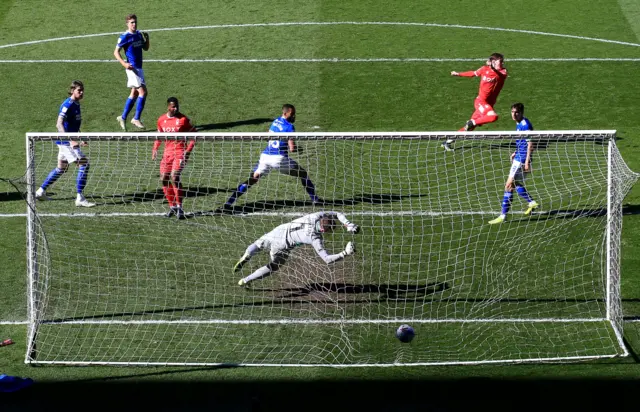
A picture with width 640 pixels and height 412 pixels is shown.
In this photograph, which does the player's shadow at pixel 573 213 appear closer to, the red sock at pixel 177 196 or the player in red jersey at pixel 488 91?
the player in red jersey at pixel 488 91

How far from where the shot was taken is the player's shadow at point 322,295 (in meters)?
15.0

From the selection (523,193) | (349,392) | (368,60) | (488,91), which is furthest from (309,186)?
(368,60)

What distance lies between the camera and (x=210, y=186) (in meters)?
18.8

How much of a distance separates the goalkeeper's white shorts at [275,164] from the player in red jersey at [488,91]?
373 centimetres

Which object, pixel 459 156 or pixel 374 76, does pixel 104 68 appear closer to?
pixel 374 76

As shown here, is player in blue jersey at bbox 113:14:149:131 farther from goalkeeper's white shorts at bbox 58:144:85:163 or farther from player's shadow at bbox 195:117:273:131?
goalkeeper's white shorts at bbox 58:144:85:163

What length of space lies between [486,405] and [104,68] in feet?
46.8

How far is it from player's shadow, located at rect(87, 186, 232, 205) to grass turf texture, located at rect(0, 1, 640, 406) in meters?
1.42

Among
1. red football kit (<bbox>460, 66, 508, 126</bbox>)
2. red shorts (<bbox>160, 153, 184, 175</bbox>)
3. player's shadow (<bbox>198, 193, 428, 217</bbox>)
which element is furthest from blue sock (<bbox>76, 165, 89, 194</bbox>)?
red football kit (<bbox>460, 66, 508, 126</bbox>)

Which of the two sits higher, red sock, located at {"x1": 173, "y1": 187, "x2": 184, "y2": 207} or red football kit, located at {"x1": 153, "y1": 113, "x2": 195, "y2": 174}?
red football kit, located at {"x1": 153, "y1": 113, "x2": 195, "y2": 174}

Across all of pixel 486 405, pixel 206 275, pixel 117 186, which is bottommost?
pixel 486 405

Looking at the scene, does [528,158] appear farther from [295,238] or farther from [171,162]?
[171,162]

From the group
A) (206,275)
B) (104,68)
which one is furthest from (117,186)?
(104,68)

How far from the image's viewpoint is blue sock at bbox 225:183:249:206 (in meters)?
17.9
